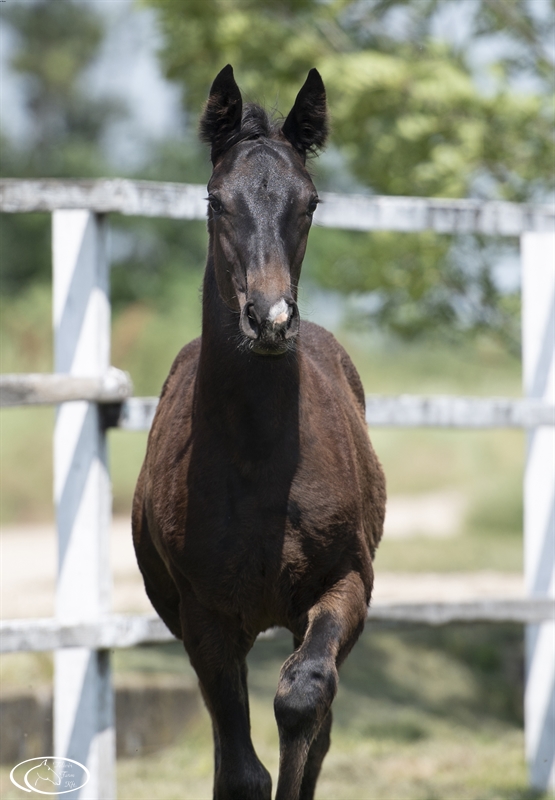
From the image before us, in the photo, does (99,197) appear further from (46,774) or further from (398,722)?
(398,722)

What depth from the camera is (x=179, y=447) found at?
3.38m

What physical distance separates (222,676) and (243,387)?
89 cm

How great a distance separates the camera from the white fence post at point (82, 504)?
164 inches

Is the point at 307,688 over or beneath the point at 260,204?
beneath

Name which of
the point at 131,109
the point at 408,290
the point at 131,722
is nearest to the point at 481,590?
the point at 408,290

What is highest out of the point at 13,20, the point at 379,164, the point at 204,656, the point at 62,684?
the point at 13,20

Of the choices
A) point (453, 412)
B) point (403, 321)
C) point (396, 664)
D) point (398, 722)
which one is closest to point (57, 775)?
point (453, 412)

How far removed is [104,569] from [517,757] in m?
2.64

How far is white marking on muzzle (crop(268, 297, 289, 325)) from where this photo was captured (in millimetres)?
2656

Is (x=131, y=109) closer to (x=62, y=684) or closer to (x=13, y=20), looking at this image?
(x=13, y=20)

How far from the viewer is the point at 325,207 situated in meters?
4.50

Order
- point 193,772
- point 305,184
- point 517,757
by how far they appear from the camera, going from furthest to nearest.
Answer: point 517,757 < point 193,772 < point 305,184

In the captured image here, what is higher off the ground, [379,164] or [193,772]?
[379,164]

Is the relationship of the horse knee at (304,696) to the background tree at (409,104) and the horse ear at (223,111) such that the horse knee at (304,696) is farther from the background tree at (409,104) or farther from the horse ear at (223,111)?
the background tree at (409,104)
